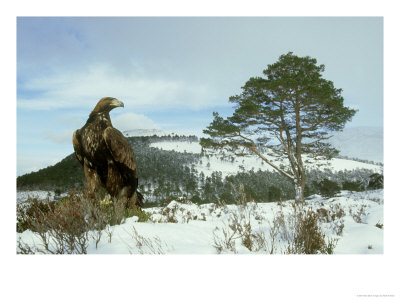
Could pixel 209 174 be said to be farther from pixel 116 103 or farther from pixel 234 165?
pixel 116 103

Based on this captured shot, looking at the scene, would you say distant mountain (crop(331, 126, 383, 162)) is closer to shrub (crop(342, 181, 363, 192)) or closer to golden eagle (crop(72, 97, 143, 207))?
golden eagle (crop(72, 97, 143, 207))

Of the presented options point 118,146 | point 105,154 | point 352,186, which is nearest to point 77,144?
point 105,154

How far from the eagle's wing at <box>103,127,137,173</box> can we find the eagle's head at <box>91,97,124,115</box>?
347mm

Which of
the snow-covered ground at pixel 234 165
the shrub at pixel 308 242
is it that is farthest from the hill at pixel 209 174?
the shrub at pixel 308 242

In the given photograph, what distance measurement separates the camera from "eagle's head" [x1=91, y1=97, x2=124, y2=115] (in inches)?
143

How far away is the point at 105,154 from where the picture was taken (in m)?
3.55

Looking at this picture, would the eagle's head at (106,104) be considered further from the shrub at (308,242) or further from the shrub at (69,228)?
the shrub at (308,242)

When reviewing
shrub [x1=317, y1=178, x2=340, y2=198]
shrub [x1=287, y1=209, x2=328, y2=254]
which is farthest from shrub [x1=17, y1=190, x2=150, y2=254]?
shrub [x1=317, y1=178, x2=340, y2=198]

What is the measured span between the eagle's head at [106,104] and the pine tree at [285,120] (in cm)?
426

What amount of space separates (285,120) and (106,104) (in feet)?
23.2

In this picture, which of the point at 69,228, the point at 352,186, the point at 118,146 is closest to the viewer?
the point at 69,228
